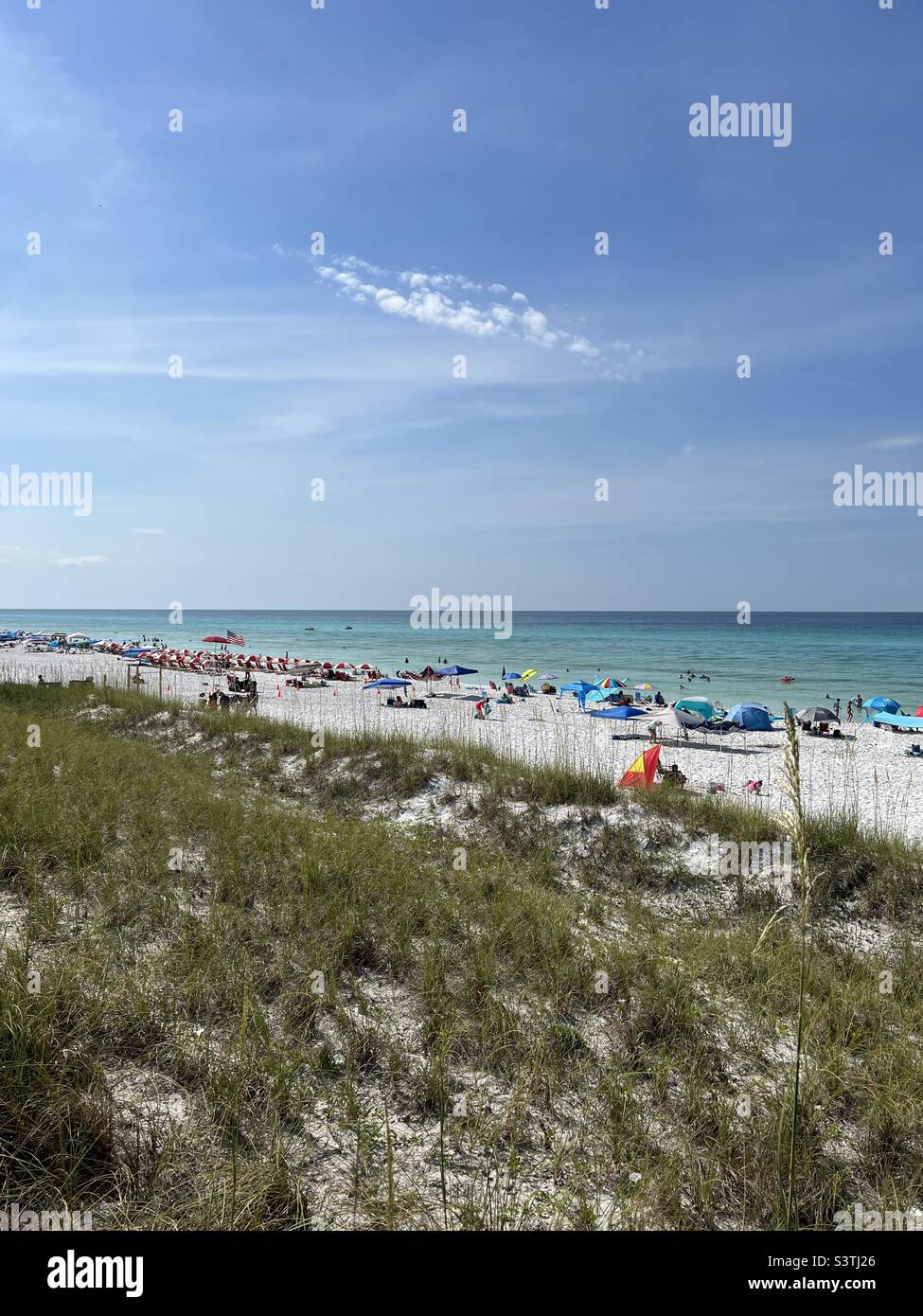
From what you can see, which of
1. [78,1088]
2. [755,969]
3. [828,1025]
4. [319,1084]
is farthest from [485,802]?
[78,1088]

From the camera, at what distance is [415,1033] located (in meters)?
3.66

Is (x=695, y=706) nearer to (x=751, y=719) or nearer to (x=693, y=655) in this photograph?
(x=751, y=719)

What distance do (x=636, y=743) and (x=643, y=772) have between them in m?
9.62

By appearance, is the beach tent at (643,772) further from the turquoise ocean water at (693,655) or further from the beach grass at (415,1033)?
the turquoise ocean water at (693,655)

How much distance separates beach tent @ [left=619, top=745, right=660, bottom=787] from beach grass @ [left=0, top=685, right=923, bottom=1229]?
11.1 feet

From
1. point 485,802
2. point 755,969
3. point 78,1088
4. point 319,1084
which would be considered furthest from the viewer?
point 485,802

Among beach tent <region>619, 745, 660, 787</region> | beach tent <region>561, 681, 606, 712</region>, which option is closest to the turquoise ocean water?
beach tent <region>561, 681, 606, 712</region>

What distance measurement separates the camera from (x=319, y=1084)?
314 centimetres

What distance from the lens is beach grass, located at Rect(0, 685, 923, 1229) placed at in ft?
8.25

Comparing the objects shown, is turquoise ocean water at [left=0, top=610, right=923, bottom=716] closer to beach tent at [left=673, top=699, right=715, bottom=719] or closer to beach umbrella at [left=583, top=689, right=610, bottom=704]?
beach umbrella at [left=583, top=689, right=610, bottom=704]

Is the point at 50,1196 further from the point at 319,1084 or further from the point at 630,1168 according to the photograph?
the point at 630,1168

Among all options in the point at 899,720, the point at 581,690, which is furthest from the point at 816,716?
the point at 581,690
